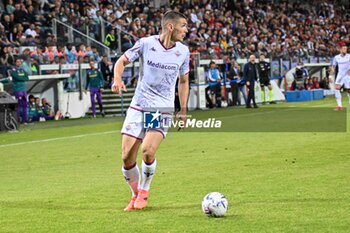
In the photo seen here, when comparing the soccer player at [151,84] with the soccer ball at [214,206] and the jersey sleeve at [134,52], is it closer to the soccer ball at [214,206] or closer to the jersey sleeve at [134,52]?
the jersey sleeve at [134,52]

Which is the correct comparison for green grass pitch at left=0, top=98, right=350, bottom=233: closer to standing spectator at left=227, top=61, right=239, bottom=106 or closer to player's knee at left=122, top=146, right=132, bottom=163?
player's knee at left=122, top=146, right=132, bottom=163

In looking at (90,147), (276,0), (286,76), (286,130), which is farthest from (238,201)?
(276,0)

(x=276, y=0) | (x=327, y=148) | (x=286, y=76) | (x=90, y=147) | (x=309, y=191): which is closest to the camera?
(x=309, y=191)

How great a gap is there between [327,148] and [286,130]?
A: 5414 millimetres

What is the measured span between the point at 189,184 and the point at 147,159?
227cm

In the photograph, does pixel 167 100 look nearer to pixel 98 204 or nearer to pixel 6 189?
pixel 98 204

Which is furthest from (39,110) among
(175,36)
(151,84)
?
(175,36)

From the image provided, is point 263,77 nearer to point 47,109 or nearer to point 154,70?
point 47,109

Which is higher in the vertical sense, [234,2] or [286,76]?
[234,2]

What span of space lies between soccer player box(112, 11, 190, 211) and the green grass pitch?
2.05 ft

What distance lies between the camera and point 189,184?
12.1m

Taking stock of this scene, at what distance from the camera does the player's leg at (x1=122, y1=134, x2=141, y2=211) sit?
9.80 metres

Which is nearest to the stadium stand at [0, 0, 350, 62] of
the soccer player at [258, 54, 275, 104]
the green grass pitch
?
the soccer player at [258, 54, 275, 104]

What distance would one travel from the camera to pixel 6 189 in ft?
40.5
